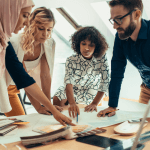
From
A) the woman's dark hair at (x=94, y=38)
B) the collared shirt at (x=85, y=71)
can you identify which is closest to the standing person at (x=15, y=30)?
the collared shirt at (x=85, y=71)

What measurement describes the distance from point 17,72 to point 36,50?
1.74ft

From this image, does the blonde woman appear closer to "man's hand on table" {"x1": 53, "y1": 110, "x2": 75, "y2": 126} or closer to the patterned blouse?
the patterned blouse

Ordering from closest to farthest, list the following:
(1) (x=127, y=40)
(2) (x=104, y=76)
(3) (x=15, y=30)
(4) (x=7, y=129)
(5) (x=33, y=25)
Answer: (4) (x=7, y=129) < (3) (x=15, y=30) < (1) (x=127, y=40) < (5) (x=33, y=25) < (2) (x=104, y=76)

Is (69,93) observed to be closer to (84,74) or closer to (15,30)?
(84,74)

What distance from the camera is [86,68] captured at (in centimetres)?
179

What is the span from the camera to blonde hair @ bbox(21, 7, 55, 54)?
1.51m

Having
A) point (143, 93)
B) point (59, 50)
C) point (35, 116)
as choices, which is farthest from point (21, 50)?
point (59, 50)

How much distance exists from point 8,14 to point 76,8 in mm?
2626

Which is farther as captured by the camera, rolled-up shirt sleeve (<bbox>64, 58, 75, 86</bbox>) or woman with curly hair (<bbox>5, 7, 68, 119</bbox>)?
rolled-up shirt sleeve (<bbox>64, 58, 75, 86</bbox>)

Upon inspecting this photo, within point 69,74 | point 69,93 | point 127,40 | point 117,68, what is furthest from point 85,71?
point 127,40

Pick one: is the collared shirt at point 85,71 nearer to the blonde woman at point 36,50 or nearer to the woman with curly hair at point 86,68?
the woman with curly hair at point 86,68

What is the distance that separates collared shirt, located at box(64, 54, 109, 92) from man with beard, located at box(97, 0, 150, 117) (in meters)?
0.30

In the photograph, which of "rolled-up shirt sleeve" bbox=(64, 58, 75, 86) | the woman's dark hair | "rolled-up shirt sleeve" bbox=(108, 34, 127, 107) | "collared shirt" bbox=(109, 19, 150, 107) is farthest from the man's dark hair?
"rolled-up shirt sleeve" bbox=(64, 58, 75, 86)

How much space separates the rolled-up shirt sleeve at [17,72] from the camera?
120 centimetres
